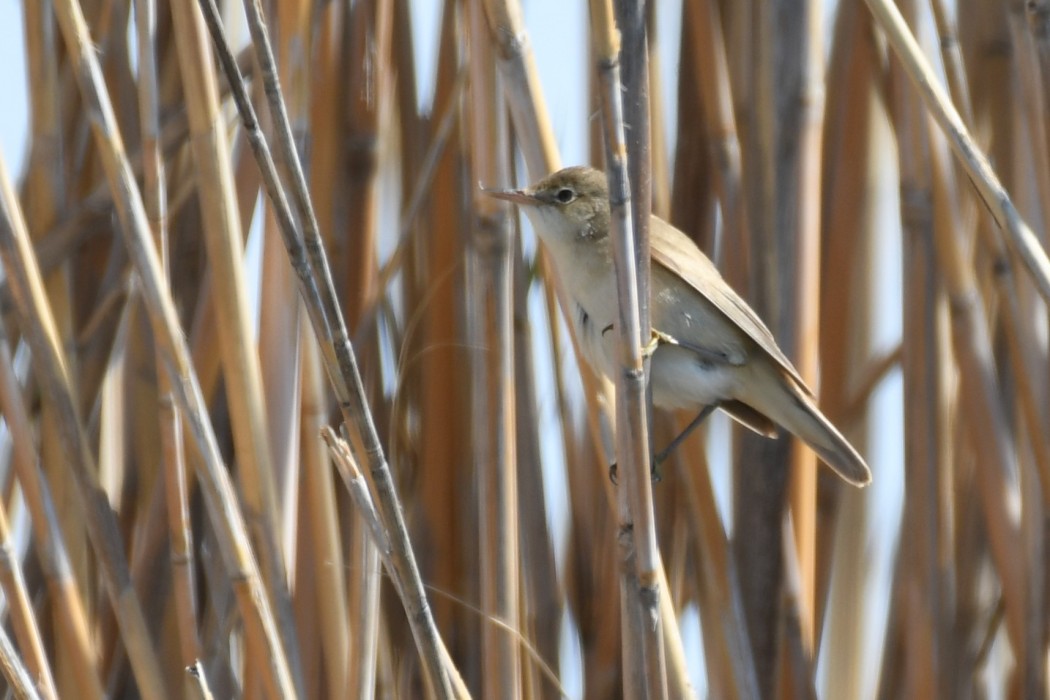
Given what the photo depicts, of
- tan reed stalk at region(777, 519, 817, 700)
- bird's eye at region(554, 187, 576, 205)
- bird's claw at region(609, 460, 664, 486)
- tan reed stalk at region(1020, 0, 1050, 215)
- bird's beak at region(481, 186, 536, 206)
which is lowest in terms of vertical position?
tan reed stalk at region(777, 519, 817, 700)

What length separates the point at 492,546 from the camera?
61.4 inches

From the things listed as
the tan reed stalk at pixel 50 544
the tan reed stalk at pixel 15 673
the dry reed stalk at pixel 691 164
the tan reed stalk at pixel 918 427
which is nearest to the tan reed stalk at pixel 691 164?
the dry reed stalk at pixel 691 164

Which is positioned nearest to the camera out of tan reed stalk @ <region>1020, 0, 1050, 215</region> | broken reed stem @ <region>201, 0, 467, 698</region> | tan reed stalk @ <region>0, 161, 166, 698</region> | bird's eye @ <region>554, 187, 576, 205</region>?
broken reed stem @ <region>201, 0, 467, 698</region>

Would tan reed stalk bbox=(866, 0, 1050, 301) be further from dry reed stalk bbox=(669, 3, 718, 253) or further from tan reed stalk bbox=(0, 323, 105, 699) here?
tan reed stalk bbox=(0, 323, 105, 699)

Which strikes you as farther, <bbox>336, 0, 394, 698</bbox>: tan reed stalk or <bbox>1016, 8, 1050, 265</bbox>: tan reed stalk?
<bbox>336, 0, 394, 698</bbox>: tan reed stalk

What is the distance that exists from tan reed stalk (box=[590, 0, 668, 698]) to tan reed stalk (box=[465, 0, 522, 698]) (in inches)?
14.1

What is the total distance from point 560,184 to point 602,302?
169 millimetres

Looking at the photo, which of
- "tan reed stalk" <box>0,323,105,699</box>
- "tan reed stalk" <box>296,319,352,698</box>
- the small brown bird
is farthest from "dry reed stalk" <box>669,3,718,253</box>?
"tan reed stalk" <box>0,323,105,699</box>

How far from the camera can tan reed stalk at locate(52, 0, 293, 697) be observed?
4.53ft

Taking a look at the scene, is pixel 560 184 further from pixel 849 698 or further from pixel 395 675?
pixel 849 698

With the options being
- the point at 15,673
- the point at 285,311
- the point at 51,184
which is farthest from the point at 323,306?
the point at 51,184

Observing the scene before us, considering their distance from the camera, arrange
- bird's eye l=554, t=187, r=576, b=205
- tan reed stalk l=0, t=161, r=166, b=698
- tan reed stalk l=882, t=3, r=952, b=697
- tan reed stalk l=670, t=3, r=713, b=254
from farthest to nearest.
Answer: tan reed stalk l=670, t=3, r=713, b=254, bird's eye l=554, t=187, r=576, b=205, tan reed stalk l=882, t=3, r=952, b=697, tan reed stalk l=0, t=161, r=166, b=698

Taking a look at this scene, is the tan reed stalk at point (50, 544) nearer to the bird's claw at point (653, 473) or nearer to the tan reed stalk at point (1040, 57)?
the bird's claw at point (653, 473)

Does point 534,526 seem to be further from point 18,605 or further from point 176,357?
point 18,605
